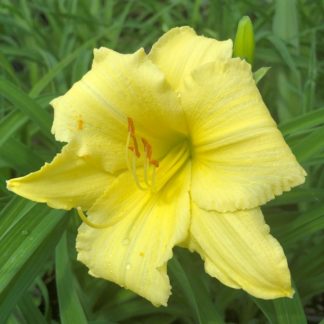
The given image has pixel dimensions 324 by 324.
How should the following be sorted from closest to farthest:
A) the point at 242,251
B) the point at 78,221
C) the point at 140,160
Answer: the point at 242,251 < the point at 140,160 < the point at 78,221

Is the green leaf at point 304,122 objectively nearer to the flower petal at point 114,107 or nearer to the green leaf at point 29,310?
the flower petal at point 114,107

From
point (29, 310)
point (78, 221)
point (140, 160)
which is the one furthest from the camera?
point (78, 221)

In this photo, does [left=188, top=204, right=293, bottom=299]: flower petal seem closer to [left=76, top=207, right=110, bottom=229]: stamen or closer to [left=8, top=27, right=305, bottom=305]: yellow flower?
[left=8, top=27, right=305, bottom=305]: yellow flower

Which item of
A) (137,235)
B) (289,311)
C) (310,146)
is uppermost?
(137,235)

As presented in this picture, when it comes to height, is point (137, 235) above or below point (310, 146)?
above

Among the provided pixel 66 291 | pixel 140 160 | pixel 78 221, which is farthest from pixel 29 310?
pixel 140 160

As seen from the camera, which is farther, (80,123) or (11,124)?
(11,124)

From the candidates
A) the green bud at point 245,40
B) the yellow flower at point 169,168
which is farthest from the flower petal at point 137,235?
the green bud at point 245,40

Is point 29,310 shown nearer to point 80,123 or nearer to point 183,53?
point 80,123
